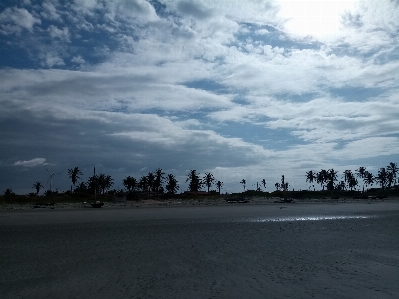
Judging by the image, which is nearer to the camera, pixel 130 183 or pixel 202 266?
pixel 202 266

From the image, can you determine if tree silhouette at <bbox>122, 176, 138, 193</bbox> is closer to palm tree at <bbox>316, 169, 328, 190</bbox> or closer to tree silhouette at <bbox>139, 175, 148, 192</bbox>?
tree silhouette at <bbox>139, 175, 148, 192</bbox>

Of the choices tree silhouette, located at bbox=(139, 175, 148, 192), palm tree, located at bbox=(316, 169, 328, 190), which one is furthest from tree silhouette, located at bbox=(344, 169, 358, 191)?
tree silhouette, located at bbox=(139, 175, 148, 192)

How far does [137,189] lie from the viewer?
468 ft

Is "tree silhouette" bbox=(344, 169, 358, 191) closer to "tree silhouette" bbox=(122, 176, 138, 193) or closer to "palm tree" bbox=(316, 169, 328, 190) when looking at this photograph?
"palm tree" bbox=(316, 169, 328, 190)

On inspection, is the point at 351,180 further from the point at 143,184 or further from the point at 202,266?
the point at 202,266

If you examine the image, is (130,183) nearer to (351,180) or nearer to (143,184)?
(143,184)

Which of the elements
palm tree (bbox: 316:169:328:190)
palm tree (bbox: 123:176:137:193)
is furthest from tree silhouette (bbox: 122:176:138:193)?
palm tree (bbox: 316:169:328:190)

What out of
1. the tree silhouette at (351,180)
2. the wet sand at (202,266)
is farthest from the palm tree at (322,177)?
the wet sand at (202,266)

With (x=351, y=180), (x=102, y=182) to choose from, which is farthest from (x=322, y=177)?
(x=102, y=182)

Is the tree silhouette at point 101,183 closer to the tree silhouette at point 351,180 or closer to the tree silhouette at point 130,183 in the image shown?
the tree silhouette at point 130,183

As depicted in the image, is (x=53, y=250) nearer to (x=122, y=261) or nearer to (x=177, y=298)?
(x=122, y=261)

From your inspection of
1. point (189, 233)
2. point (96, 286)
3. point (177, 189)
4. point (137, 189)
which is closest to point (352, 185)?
point (177, 189)

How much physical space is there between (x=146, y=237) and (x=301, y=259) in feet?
32.4

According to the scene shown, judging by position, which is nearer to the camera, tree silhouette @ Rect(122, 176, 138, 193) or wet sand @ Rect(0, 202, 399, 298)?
wet sand @ Rect(0, 202, 399, 298)
